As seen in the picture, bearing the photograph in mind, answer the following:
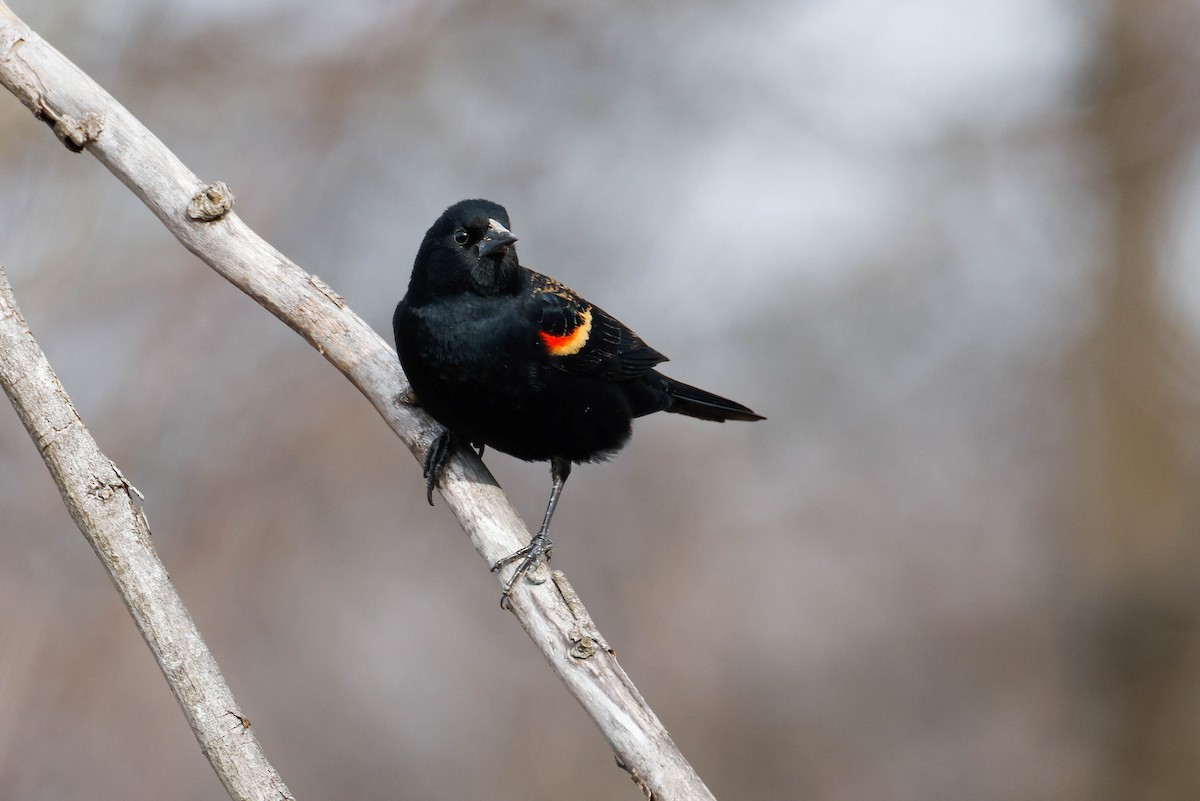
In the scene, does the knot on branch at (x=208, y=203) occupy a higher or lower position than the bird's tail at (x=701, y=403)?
lower

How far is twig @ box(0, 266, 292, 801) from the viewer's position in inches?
93.6

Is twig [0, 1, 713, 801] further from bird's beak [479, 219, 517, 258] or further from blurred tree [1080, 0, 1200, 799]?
blurred tree [1080, 0, 1200, 799]

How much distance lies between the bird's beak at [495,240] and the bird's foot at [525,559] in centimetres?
112

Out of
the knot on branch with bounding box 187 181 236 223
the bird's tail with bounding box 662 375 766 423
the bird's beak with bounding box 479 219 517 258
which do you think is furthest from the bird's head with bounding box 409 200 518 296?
the bird's tail with bounding box 662 375 766 423

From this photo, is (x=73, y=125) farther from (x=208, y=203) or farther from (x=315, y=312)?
(x=315, y=312)

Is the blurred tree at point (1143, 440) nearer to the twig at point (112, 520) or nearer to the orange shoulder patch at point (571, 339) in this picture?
the orange shoulder patch at point (571, 339)

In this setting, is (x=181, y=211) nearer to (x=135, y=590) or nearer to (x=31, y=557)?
(x=135, y=590)

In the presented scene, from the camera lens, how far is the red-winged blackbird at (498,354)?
3.61m

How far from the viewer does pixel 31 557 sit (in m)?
6.17

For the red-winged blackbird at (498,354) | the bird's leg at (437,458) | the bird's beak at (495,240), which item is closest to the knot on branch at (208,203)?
the red-winged blackbird at (498,354)

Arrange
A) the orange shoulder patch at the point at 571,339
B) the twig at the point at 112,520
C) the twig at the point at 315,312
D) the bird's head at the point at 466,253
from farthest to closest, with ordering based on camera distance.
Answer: the orange shoulder patch at the point at 571,339 → the bird's head at the point at 466,253 → the twig at the point at 315,312 → the twig at the point at 112,520

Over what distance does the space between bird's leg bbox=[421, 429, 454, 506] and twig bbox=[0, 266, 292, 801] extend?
1.26 meters

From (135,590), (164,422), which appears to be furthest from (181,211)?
(164,422)

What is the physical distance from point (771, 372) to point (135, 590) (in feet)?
23.3
